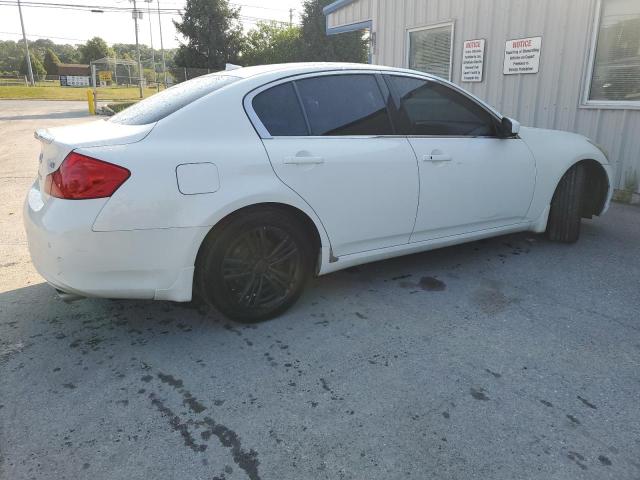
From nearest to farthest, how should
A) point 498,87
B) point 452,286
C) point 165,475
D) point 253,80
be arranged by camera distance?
point 165,475 < point 253,80 < point 452,286 < point 498,87

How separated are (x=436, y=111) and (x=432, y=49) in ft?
18.9

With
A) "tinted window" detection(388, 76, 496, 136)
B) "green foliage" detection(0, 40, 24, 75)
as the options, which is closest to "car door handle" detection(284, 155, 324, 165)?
"tinted window" detection(388, 76, 496, 136)

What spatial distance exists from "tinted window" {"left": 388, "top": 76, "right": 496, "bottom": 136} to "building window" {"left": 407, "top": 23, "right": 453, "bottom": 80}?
4984 mm

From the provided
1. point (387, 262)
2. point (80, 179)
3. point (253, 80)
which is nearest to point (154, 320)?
point (80, 179)

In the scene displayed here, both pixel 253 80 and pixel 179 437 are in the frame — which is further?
pixel 253 80

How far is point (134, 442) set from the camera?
2.17 meters

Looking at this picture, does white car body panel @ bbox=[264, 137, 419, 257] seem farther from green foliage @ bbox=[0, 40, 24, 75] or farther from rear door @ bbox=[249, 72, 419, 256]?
green foliage @ bbox=[0, 40, 24, 75]

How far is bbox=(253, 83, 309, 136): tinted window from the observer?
308cm

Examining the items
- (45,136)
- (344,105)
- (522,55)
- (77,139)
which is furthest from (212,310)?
(522,55)

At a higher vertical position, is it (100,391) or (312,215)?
(312,215)

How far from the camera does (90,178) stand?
8.48 ft

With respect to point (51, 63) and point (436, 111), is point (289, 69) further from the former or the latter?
point (51, 63)

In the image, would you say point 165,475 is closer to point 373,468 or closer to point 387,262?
point 373,468

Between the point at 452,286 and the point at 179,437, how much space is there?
2.34 metres
